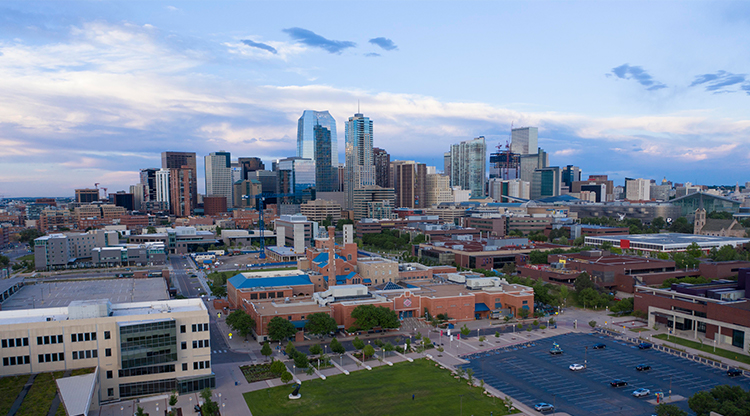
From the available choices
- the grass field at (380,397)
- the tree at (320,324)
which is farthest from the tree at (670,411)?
the tree at (320,324)

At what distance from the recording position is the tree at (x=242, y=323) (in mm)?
60219

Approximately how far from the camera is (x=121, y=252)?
127938 millimetres

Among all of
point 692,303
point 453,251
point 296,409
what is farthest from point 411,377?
point 453,251

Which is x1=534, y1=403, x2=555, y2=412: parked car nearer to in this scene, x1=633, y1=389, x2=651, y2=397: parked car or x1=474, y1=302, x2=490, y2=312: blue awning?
x1=633, y1=389, x2=651, y2=397: parked car

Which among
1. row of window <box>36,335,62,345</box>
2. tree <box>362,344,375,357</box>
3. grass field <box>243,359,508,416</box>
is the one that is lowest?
grass field <box>243,359,508,416</box>

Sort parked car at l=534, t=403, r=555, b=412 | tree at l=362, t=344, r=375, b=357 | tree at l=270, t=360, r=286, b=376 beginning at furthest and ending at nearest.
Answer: tree at l=362, t=344, r=375, b=357, tree at l=270, t=360, r=286, b=376, parked car at l=534, t=403, r=555, b=412

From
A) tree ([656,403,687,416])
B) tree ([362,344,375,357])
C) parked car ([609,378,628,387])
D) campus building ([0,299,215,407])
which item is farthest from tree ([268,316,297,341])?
tree ([656,403,687,416])

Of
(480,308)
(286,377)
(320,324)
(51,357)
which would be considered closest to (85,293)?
(51,357)

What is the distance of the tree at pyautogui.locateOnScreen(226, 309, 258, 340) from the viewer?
60.2 metres

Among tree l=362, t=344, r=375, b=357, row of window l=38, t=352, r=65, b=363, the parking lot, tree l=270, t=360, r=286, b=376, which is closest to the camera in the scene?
row of window l=38, t=352, r=65, b=363

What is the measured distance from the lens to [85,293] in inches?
3091

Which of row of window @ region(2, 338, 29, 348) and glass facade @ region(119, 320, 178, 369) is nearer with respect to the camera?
row of window @ region(2, 338, 29, 348)

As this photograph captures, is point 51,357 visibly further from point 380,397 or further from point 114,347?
point 380,397

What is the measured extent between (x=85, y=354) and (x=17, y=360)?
16.3 ft
